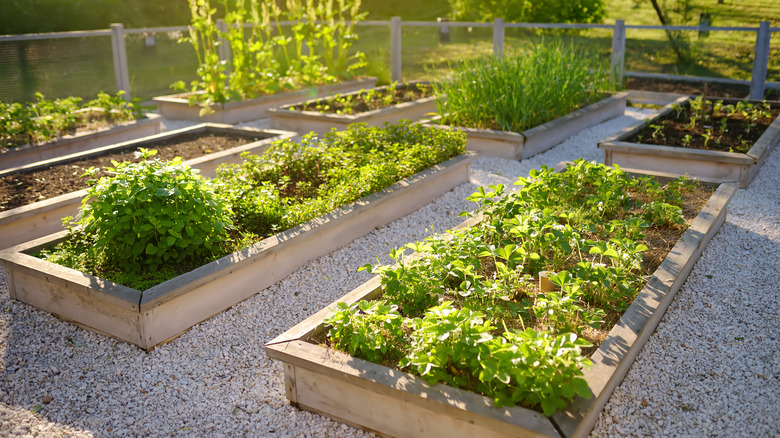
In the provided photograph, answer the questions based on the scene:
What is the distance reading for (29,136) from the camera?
665 centimetres

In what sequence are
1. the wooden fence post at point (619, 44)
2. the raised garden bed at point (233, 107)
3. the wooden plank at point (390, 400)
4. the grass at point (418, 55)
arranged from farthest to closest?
the wooden fence post at point (619, 44) → the raised garden bed at point (233, 107) → the grass at point (418, 55) → the wooden plank at point (390, 400)

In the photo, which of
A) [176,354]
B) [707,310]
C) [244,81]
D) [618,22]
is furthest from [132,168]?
[618,22]

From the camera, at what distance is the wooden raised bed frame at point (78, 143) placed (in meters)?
6.24

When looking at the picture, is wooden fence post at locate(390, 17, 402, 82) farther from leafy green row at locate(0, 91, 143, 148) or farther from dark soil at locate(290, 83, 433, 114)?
leafy green row at locate(0, 91, 143, 148)

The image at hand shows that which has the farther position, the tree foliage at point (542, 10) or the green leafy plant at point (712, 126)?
the tree foliage at point (542, 10)

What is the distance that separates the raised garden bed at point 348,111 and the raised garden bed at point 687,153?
2.72 metres

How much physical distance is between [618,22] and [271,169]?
25.6 ft

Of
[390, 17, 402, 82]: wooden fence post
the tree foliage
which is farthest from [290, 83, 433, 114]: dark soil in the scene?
the tree foliage

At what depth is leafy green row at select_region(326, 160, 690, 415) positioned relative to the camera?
97.7 inches

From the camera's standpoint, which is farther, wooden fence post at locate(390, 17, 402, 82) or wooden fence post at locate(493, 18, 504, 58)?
wooden fence post at locate(390, 17, 402, 82)

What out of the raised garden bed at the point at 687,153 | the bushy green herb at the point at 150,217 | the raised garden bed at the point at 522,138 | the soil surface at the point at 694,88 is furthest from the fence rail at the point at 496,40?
the bushy green herb at the point at 150,217

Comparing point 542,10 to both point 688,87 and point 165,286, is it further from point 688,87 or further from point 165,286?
point 165,286

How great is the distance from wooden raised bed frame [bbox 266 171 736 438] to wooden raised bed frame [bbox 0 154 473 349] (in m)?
0.81

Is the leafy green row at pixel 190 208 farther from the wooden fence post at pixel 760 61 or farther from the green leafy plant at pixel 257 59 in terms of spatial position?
the wooden fence post at pixel 760 61
